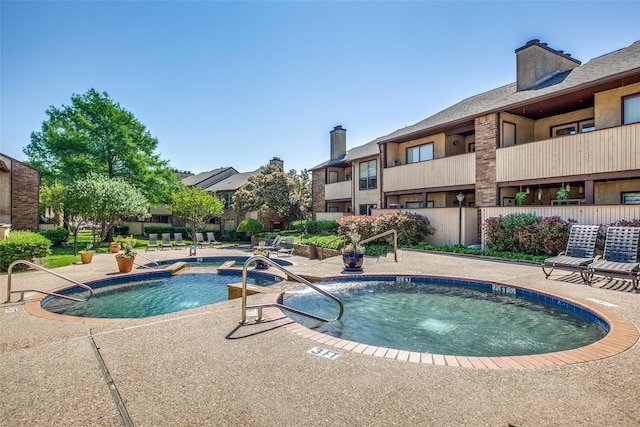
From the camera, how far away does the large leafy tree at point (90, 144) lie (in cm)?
2503

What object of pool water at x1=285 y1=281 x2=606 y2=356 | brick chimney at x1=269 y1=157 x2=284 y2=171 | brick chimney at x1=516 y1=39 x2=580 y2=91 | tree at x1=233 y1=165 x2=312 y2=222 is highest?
brick chimney at x1=516 y1=39 x2=580 y2=91

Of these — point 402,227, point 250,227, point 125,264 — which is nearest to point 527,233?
point 402,227

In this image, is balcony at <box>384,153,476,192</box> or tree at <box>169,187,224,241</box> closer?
balcony at <box>384,153,476,192</box>

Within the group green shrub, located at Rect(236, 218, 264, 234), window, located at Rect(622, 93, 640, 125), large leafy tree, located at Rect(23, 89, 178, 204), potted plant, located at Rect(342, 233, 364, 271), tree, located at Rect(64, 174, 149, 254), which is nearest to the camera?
potted plant, located at Rect(342, 233, 364, 271)

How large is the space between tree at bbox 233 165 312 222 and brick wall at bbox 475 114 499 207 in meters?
15.7

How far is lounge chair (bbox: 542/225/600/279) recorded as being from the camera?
834 cm

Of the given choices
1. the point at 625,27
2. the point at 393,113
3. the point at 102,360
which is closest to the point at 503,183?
the point at 625,27

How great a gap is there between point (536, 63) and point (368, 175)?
11295 mm

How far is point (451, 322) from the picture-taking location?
18.7 ft

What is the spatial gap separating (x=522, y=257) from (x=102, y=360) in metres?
12.2

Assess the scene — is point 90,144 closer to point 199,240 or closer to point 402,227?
point 199,240

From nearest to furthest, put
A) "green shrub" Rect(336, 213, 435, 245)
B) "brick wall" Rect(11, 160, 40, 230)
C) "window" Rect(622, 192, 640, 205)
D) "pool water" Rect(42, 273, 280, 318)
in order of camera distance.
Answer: "pool water" Rect(42, 273, 280, 318) < "window" Rect(622, 192, 640, 205) < "green shrub" Rect(336, 213, 435, 245) < "brick wall" Rect(11, 160, 40, 230)

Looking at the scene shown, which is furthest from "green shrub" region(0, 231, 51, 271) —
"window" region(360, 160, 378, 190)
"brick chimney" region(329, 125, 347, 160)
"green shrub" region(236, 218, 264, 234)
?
"brick chimney" region(329, 125, 347, 160)

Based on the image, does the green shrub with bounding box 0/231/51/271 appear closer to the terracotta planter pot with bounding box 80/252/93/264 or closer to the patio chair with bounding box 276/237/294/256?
the terracotta planter pot with bounding box 80/252/93/264
